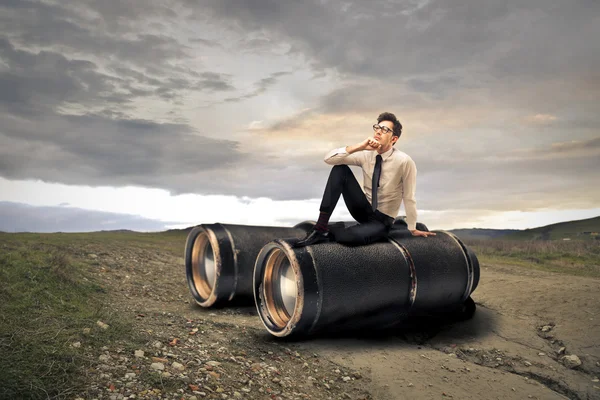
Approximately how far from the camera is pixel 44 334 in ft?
17.5

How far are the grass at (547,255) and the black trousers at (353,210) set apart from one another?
9419 mm

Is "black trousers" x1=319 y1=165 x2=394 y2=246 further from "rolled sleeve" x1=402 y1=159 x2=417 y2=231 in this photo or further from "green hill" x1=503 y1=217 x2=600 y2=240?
"green hill" x1=503 y1=217 x2=600 y2=240

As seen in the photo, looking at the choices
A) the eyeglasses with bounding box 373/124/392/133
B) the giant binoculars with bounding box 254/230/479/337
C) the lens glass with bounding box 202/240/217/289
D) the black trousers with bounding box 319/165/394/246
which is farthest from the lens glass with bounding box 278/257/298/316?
the lens glass with bounding box 202/240/217/289

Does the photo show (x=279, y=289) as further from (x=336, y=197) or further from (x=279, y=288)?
(x=336, y=197)

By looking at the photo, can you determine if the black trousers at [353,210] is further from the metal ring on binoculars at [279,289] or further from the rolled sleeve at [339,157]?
the metal ring on binoculars at [279,289]

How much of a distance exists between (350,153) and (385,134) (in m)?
→ 0.56

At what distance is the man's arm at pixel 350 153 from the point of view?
6.11 meters

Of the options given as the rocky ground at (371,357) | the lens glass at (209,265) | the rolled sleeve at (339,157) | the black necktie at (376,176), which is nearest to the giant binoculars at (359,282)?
the rocky ground at (371,357)

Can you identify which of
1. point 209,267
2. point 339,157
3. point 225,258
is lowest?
point 209,267

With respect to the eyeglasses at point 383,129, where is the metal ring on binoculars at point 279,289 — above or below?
below

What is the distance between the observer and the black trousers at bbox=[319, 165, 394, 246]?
6.35m

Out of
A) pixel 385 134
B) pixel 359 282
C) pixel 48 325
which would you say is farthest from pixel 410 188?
pixel 48 325

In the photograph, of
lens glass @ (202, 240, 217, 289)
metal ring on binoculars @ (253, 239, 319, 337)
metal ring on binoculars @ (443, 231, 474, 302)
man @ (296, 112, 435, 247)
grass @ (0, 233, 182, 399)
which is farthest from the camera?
lens glass @ (202, 240, 217, 289)

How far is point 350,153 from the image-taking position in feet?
20.4
